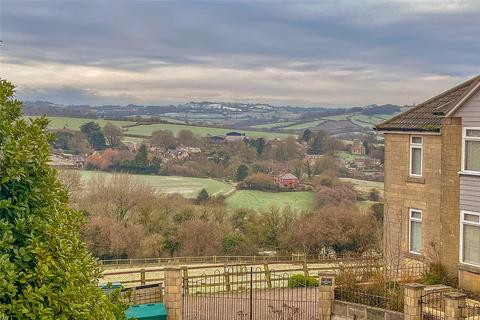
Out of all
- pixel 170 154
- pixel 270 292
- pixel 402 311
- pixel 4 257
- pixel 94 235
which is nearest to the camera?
pixel 4 257

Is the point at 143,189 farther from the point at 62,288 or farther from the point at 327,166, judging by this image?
the point at 62,288

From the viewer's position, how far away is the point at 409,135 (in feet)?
61.6

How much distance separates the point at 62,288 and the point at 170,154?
66102 millimetres

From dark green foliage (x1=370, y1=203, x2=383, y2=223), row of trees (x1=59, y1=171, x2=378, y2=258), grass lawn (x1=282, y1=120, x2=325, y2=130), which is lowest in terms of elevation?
row of trees (x1=59, y1=171, x2=378, y2=258)

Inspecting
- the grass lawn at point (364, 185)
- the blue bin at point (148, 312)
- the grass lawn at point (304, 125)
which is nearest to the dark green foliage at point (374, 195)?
the grass lawn at point (364, 185)

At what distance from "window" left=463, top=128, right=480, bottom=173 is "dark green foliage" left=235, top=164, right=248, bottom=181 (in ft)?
144

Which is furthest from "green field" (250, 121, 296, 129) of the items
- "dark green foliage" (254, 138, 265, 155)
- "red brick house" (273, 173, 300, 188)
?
"red brick house" (273, 173, 300, 188)

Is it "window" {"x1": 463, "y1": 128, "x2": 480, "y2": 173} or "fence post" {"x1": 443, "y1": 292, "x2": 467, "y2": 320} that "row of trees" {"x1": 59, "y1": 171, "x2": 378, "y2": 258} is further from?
"fence post" {"x1": 443, "y1": 292, "x2": 467, "y2": 320}

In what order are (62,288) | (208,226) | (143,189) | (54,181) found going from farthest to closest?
1. (143,189)
2. (208,226)
3. (54,181)
4. (62,288)

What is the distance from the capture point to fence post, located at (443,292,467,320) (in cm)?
1210

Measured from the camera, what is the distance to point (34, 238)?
453 centimetres

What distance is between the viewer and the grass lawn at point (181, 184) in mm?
52719

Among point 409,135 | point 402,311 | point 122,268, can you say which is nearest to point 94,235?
point 122,268

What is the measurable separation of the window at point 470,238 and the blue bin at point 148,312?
8.18 m
